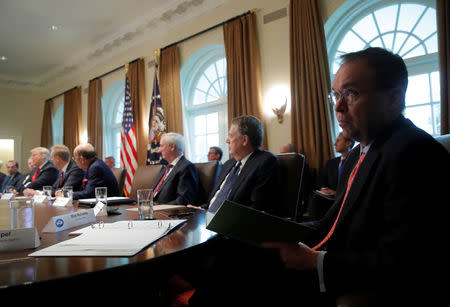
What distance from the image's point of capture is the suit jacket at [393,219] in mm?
744

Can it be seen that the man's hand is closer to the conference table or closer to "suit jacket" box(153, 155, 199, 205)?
the conference table

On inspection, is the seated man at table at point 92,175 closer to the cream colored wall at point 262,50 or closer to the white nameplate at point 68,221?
the white nameplate at point 68,221

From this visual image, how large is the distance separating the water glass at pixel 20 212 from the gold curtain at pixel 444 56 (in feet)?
11.7

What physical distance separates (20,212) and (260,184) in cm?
125

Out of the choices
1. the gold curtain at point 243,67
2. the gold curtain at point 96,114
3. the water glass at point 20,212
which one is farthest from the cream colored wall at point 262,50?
the water glass at point 20,212

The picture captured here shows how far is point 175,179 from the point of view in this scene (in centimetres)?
261

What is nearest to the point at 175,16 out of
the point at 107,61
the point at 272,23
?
the point at 272,23

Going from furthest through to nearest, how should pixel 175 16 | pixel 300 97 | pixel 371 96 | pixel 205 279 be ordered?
pixel 175 16, pixel 300 97, pixel 205 279, pixel 371 96

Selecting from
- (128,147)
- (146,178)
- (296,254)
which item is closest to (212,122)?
(128,147)

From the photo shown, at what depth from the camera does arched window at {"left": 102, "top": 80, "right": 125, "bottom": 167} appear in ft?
25.3

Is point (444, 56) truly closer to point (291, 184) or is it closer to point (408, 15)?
point (408, 15)

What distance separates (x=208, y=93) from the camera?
19.3ft

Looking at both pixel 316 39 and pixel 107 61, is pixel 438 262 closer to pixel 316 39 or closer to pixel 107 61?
pixel 316 39

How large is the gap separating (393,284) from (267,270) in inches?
25.4
